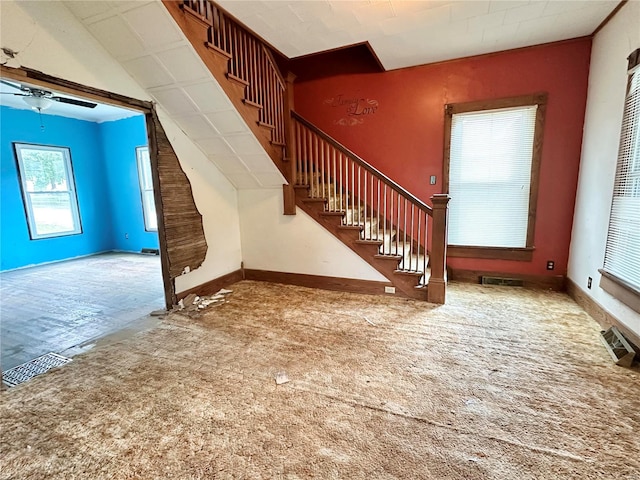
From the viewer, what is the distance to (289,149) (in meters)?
3.88

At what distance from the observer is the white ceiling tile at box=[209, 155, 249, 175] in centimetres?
383

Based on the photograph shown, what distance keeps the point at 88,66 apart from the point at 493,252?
4.82 m

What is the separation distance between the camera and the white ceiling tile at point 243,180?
412 cm

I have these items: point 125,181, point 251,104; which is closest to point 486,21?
point 251,104

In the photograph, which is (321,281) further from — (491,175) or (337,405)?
(491,175)

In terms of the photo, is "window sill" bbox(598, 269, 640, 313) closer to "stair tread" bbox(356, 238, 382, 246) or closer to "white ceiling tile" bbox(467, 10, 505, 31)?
"stair tread" bbox(356, 238, 382, 246)

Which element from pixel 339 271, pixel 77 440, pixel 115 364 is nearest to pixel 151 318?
pixel 115 364

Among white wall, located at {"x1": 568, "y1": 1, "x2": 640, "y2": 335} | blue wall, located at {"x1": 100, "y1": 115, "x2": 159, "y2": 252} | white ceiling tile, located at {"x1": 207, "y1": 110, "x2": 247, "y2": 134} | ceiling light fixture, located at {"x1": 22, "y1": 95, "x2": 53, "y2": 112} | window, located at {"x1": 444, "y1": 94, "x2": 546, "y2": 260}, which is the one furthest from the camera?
blue wall, located at {"x1": 100, "y1": 115, "x2": 159, "y2": 252}

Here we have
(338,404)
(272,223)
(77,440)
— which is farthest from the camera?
(272,223)

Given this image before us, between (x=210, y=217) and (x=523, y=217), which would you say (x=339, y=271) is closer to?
(x=210, y=217)

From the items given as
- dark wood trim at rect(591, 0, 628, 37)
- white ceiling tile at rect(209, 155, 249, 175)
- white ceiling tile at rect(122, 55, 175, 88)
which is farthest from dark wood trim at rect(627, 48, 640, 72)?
white ceiling tile at rect(122, 55, 175, 88)

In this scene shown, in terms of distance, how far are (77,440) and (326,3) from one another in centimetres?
361

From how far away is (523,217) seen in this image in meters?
3.93

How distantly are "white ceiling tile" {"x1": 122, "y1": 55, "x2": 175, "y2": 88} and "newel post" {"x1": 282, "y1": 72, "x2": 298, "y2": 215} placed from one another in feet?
4.55
